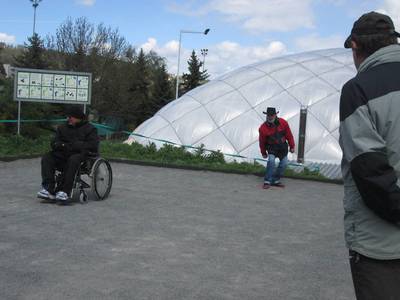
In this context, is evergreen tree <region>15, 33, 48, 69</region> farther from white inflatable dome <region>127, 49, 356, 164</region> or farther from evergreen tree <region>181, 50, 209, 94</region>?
white inflatable dome <region>127, 49, 356, 164</region>

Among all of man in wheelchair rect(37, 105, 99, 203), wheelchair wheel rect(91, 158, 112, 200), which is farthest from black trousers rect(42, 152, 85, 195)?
wheelchair wheel rect(91, 158, 112, 200)

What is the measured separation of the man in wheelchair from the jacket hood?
211 inches

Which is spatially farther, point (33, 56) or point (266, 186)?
point (33, 56)

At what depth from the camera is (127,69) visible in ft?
133

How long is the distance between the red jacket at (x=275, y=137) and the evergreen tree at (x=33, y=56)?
2962 centimetres

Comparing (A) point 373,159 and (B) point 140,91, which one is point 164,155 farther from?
(B) point 140,91

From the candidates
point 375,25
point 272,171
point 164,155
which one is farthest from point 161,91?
point 375,25

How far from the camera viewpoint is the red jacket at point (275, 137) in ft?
31.6

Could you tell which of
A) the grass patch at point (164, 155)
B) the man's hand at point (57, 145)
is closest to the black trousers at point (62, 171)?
the man's hand at point (57, 145)

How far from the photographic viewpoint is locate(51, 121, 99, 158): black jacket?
276 inches

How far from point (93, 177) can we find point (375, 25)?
18.2ft

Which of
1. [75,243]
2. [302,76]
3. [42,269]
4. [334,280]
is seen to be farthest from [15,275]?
[302,76]

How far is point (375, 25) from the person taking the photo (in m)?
2.07

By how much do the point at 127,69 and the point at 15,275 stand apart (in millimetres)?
37702
